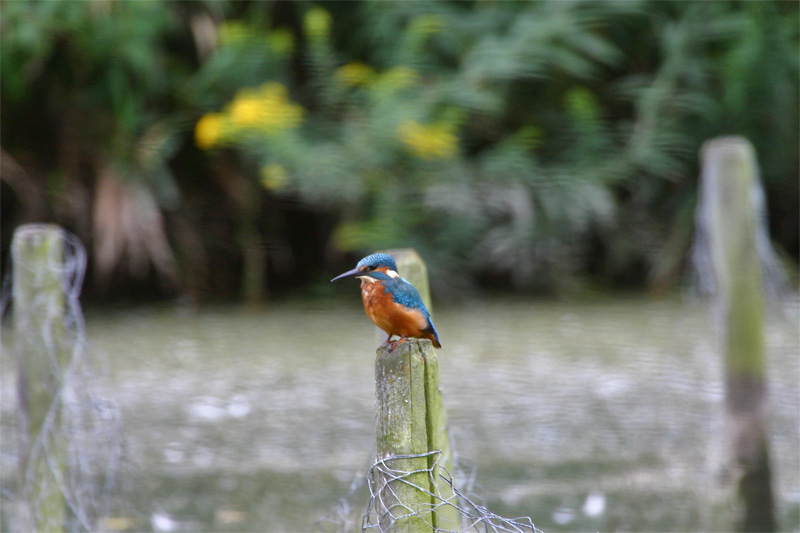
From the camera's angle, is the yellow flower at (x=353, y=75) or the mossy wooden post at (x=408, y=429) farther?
the yellow flower at (x=353, y=75)

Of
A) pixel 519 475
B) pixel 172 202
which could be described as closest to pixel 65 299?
pixel 519 475

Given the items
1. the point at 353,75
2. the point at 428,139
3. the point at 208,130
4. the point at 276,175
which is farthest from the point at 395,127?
the point at 208,130

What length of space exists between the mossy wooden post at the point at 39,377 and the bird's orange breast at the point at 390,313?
0.97 m

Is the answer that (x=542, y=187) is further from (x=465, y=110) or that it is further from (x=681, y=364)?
(x=681, y=364)

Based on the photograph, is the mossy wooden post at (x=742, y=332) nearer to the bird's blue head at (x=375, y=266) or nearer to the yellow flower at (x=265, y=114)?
the bird's blue head at (x=375, y=266)

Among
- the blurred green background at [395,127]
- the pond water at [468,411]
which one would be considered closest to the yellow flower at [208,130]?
the blurred green background at [395,127]

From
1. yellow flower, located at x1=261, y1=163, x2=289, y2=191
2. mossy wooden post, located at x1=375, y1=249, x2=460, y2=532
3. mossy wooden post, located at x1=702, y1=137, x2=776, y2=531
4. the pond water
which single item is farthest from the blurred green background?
mossy wooden post, located at x1=375, y1=249, x2=460, y2=532

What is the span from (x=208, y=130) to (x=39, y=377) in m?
3.50

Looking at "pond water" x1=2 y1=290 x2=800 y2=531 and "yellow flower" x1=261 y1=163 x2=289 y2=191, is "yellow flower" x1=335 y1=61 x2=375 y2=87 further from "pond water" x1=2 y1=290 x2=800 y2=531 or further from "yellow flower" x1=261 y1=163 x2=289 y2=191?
"pond water" x1=2 y1=290 x2=800 y2=531

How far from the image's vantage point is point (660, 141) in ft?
18.3

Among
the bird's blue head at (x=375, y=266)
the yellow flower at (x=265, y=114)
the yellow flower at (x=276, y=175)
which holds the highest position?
the yellow flower at (x=265, y=114)

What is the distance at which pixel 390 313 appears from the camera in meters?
1.69

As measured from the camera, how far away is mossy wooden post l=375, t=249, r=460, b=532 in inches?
57.2

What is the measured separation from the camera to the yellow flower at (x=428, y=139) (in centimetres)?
526
